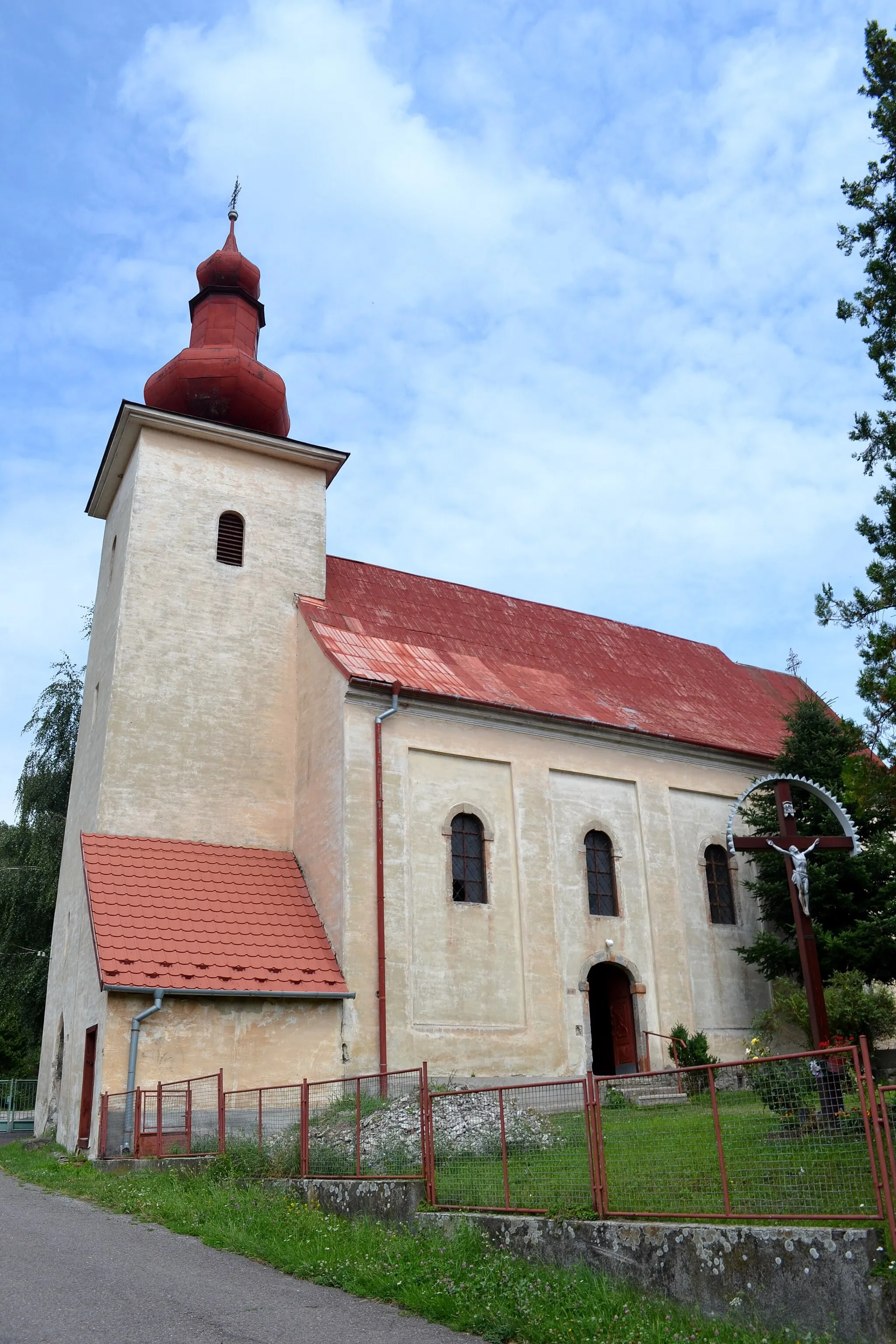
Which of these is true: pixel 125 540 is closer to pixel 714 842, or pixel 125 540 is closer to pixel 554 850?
pixel 554 850

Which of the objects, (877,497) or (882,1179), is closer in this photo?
(882,1179)

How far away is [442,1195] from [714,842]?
48.8 ft

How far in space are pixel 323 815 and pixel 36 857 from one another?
36.5 feet

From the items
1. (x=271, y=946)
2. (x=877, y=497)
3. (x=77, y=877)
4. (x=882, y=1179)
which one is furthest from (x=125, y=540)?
(x=882, y=1179)

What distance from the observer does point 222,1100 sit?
501 inches

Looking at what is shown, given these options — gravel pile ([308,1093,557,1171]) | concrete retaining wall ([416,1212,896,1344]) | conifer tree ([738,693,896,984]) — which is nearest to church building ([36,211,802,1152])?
conifer tree ([738,693,896,984])

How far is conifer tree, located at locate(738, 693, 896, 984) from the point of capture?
18.1 metres

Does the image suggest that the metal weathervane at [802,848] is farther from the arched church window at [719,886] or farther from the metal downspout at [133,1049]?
the arched church window at [719,886]

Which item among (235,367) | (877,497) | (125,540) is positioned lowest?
(877,497)

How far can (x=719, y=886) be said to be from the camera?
22406 mm

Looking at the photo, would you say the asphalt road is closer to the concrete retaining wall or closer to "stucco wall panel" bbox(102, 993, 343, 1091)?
the concrete retaining wall

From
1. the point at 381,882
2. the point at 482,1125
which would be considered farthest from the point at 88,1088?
the point at 482,1125

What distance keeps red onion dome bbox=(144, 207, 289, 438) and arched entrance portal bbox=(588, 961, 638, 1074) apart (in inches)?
514

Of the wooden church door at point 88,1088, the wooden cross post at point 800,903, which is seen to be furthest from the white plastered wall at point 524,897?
the wooden cross post at point 800,903
